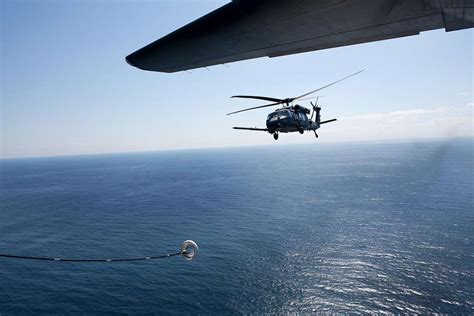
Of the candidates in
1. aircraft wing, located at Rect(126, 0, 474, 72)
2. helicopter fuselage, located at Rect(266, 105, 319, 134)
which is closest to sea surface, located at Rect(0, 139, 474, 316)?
helicopter fuselage, located at Rect(266, 105, 319, 134)

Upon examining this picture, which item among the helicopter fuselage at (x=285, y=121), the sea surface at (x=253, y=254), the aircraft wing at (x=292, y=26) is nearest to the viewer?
the aircraft wing at (x=292, y=26)

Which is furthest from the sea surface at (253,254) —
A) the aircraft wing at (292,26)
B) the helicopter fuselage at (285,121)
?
the aircraft wing at (292,26)

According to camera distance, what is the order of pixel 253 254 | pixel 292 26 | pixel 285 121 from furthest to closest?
1. pixel 253 254
2. pixel 285 121
3. pixel 292 26

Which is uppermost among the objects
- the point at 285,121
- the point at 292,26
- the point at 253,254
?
the point at 292,26

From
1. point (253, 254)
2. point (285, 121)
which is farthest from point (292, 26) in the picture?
point (253, 254)

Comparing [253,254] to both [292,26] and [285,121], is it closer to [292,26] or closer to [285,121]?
[285,121]

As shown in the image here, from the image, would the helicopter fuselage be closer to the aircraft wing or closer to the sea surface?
the aircraft wing

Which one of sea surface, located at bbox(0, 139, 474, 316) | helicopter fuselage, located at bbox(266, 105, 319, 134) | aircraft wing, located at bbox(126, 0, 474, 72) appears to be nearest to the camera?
aircraft wing, located at bbox(126, 0, 474, 72)

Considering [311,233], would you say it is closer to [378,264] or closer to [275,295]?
[378,264]

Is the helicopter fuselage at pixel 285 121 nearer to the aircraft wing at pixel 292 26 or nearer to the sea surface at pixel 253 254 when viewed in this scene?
the aircraft wing at pixel 292 26

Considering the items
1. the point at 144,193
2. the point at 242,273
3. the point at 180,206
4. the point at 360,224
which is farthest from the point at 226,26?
the point at 144,193
